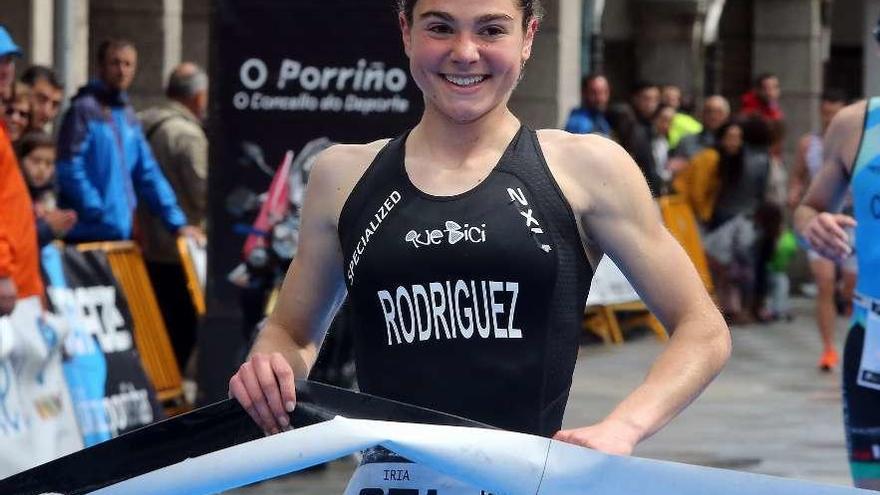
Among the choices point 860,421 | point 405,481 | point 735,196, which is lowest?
point 735,196

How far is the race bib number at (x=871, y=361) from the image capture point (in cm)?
563

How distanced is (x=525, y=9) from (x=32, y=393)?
17.1ft

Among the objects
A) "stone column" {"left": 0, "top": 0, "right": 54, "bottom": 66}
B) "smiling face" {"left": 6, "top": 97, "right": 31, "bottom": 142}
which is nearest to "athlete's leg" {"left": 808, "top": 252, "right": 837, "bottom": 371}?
"stone column" {"left": 0, "top": 0, "right": 54, "bottom": 66}

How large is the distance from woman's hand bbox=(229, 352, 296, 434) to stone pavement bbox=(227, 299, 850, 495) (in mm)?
5337

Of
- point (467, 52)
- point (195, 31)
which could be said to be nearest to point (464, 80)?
point (467, 52)

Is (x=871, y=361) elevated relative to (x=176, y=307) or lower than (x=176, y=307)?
elevated

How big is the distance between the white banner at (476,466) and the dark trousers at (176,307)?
8.23 m

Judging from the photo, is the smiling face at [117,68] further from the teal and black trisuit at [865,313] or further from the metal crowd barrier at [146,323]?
the teal and black trisuit at [865,313]

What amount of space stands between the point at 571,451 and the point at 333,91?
7729mm

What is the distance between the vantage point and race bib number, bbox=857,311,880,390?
5629 millimetres

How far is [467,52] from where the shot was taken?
12.0 ft

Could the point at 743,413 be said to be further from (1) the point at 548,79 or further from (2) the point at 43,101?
(1) the point at 548,79

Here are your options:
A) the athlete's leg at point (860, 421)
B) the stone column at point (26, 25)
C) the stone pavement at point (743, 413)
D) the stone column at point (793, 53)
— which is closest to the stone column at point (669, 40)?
the stone column at point (793, 53)

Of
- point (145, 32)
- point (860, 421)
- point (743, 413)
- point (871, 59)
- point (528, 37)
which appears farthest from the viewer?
point (871, 59)
